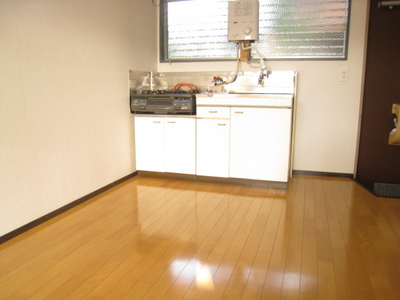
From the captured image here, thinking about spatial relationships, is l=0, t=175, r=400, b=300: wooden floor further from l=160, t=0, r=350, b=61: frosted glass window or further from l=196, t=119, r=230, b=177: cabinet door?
l=160, t=0, r=350, b=61: frosted glass window

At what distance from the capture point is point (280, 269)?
1938mm

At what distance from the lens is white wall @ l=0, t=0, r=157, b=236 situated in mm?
2281

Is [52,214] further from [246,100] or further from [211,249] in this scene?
[246,100]

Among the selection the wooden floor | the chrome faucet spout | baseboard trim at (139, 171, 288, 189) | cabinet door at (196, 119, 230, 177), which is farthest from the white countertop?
the wooden floor

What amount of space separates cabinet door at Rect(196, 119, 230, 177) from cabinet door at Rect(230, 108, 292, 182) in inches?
3.1

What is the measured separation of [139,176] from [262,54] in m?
2.10

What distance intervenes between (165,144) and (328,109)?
195 cm

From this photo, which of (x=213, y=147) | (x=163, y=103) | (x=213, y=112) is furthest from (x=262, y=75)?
(x=163, y=103)

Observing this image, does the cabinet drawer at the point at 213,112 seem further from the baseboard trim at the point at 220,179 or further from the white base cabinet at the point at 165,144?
the baseboard trim at the point at 220,179

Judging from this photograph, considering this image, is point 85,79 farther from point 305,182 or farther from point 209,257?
point 305,182

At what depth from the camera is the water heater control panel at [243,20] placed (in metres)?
3.77

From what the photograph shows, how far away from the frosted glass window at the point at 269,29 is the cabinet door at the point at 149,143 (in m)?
1.15

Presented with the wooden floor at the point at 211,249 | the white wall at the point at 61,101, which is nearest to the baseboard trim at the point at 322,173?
the wooden floor at the point at 211,249

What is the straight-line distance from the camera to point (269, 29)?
4031mm
